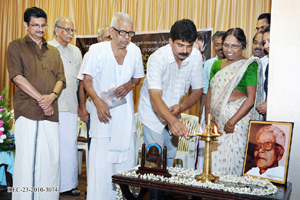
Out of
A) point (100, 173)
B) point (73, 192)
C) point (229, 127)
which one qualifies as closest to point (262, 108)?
point (229, 127)

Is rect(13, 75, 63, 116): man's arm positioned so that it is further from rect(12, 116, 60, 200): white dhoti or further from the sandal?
the sandal

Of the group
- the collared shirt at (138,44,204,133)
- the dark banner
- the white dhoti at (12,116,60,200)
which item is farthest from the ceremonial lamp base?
the dark banner

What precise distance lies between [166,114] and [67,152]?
1.64 meters

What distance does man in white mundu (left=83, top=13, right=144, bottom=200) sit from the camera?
111 inches

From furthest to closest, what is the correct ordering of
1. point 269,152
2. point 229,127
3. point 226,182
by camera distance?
point 229,127 → point 269,152 → point 226,182

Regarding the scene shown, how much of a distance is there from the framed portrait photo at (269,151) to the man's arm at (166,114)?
472 millimetres

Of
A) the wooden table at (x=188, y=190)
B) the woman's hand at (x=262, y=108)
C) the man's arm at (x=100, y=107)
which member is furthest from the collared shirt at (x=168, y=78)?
the wooden table at (x=188, y=190)

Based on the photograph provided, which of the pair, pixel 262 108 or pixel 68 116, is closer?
pixel 262 108

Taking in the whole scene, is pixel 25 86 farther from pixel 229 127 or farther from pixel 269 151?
pixel 269 151

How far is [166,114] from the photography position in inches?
94.1

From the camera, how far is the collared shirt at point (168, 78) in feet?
8.73

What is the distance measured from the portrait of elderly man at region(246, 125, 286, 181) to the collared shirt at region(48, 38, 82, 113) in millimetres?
2173

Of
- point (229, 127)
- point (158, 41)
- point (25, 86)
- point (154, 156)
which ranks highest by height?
point (158, 41)

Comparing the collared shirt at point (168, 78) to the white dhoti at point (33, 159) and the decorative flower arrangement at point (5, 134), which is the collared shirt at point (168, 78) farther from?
the decorative flower arrangement at point (5, 134)
